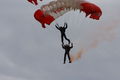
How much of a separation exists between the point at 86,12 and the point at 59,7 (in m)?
2.53

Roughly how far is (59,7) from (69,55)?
4.60m

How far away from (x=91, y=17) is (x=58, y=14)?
3195 millimetres

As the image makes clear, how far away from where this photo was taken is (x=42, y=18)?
363 ft

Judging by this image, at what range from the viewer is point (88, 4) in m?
109

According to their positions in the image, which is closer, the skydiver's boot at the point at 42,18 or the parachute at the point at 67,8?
the parachute at the point at 67,8

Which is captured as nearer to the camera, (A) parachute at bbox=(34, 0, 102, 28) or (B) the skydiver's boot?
(A) parachute at bbox=(34, 0, 102, 28)

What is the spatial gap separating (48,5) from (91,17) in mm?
4122

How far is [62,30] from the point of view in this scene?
358 feet

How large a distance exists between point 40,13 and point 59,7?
2.30 meters

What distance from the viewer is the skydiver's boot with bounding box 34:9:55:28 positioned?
361ft

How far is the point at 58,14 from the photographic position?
109812 mm

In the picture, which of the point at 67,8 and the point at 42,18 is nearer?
the point at 67,8

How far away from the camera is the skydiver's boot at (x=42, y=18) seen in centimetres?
11012

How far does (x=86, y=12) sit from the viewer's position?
109m
